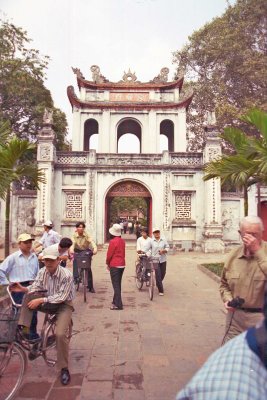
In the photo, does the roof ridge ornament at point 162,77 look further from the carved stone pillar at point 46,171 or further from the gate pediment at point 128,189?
the carved stone pillar at point 46,171

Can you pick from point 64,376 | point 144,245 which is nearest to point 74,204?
point 144,245

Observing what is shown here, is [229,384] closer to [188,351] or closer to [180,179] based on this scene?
[188,351]

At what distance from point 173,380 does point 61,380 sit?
1.18 metres

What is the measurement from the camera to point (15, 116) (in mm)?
21859

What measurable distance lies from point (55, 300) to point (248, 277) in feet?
6.65

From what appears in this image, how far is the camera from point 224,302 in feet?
10.4

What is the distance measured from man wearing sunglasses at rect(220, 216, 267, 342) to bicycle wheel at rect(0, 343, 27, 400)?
77.8 inches

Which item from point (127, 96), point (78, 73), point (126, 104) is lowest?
point (126, 104)

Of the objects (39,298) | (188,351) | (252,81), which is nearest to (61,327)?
(39,298)

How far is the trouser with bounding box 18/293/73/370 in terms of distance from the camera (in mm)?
3633

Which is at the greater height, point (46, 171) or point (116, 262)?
point (46, 171)

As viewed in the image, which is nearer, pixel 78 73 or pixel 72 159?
pixel 72 159

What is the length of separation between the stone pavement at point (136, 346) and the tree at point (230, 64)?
17947 mm

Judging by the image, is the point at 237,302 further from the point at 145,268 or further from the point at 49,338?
the point at 145,268
